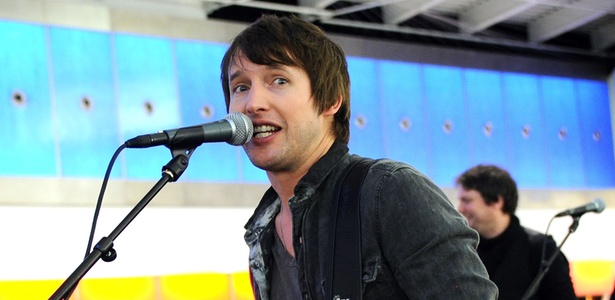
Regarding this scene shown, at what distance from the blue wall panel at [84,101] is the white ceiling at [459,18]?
0.67 m

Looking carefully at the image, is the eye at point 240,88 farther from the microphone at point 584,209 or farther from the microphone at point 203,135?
the microphone at point 584,209

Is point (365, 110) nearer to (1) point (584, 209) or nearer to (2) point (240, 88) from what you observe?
(1) point (584, 209)

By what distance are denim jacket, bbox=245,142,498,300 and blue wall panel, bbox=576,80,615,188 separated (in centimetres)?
1450

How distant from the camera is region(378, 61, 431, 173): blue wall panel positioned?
1382 cm

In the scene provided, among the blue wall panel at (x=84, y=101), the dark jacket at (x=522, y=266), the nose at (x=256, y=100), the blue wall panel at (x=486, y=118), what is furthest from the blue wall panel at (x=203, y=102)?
the nose at (x=256, y=100)

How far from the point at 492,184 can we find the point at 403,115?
8.95 metres

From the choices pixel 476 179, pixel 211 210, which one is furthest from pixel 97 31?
pixel 476 179

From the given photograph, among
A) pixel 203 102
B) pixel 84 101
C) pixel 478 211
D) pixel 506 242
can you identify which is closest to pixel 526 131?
pixel 203 102

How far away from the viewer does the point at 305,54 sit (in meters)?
2.38

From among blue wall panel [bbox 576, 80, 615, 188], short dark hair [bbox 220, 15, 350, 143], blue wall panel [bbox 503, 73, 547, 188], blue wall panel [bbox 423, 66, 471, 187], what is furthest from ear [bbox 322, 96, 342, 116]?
blue wall panel [bbox 576, 80, 615, 188]

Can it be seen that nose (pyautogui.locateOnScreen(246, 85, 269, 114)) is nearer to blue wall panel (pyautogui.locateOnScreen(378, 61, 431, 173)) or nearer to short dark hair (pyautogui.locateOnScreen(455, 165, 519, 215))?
short dark hair (pyautogui.locateOnScreen(455, 165, 519, 215))

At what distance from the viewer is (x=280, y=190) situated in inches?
94.6

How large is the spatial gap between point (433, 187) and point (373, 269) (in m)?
0.22

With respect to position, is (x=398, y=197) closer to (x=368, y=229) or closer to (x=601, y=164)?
(x=368, y=229)
